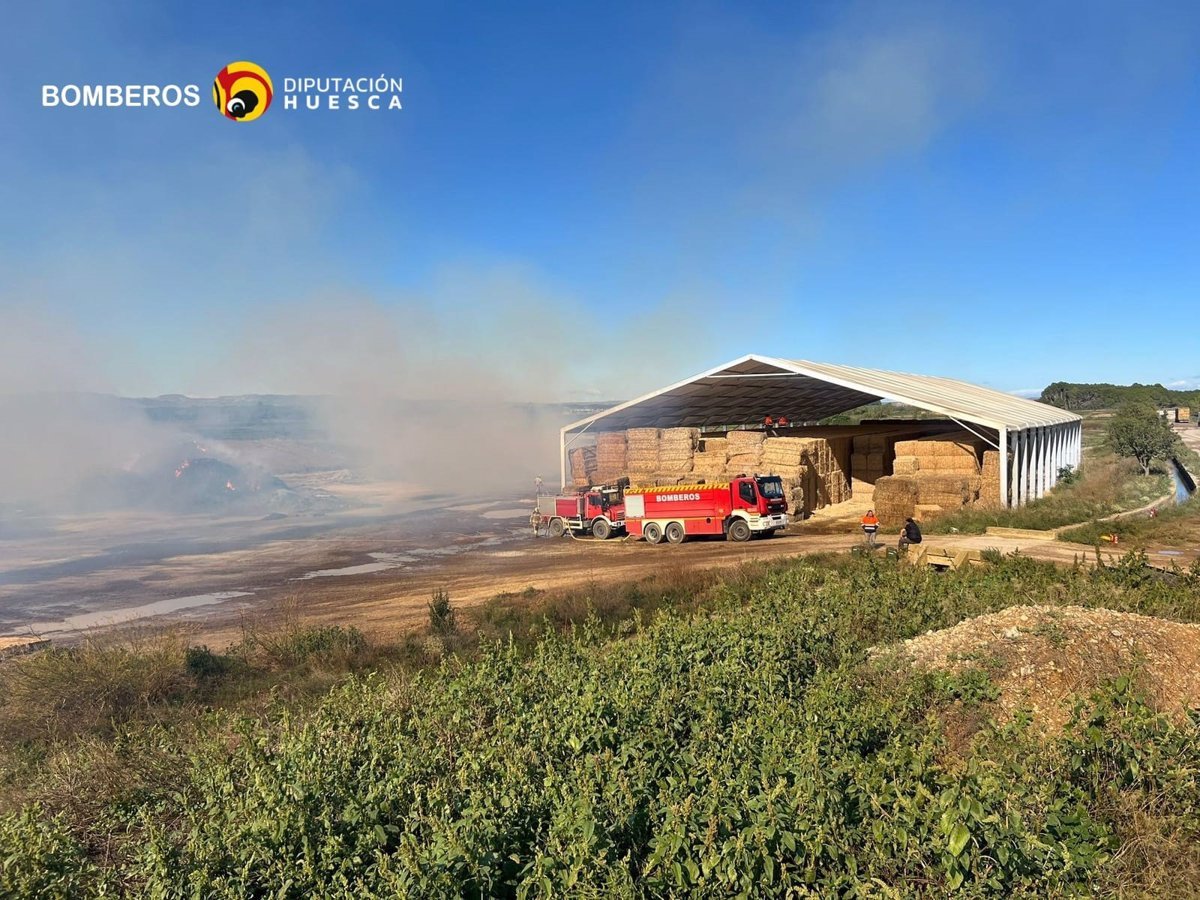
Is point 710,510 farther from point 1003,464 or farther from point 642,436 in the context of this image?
point 1003,464

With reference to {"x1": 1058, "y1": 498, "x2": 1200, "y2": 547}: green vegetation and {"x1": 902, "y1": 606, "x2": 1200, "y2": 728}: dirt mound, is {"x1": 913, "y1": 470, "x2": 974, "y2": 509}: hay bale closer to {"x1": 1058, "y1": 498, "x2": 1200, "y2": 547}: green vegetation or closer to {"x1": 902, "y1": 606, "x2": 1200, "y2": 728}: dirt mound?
{"x1": 1058, "y1": 498, "x2": 1200, "y2": 547}: green vegetation

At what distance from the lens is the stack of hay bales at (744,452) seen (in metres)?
29.3

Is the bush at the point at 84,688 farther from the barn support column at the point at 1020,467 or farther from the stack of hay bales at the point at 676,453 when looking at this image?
the barn support column at the point at 1020,467

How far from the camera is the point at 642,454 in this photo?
3152cm

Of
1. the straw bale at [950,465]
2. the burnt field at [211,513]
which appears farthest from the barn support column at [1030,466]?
the burnt field at [211,513]

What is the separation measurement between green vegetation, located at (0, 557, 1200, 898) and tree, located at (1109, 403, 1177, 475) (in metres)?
42.0

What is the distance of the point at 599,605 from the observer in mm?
15484

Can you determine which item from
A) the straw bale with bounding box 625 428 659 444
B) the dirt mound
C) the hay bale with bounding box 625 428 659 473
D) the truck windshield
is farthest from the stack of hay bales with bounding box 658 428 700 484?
the dirt mound

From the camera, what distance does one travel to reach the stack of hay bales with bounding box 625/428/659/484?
31250mm

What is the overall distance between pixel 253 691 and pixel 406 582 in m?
9.37

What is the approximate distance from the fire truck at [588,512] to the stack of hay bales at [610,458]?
3224mm

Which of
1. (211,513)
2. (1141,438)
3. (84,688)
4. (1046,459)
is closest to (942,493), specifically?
(1046,459)

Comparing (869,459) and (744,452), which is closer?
(744,452)

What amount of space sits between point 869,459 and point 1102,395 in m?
144
